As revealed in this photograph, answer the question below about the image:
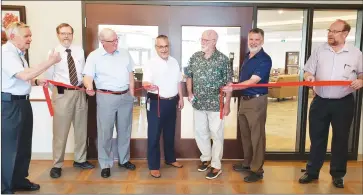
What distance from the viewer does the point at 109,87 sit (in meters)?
2.99

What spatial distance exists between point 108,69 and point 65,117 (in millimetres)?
694

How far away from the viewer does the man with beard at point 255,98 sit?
286cm

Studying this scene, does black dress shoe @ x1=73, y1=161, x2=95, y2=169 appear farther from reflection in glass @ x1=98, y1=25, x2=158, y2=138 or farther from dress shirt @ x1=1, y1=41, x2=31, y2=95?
dress shirt @ x1=1, y1=41, x2=31, y2=95

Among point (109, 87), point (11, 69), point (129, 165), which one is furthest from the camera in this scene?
point (129, 165)

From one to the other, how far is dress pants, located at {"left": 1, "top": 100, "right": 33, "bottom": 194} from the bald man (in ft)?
2.09

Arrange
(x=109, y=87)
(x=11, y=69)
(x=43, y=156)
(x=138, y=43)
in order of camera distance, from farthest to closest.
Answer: (x=43, y=156)
(x=138, y=43)
(x=109, y=87)
(x=11, y=69)

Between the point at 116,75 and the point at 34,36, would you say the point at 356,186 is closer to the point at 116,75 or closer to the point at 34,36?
the point at 116,75

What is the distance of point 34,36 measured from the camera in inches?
133

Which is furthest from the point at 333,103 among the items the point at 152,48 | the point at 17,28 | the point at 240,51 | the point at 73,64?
the point at 17,28

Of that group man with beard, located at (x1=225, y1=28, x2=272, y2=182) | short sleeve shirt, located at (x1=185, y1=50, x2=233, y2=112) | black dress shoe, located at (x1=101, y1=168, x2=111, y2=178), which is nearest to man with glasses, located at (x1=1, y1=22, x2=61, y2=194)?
black dress shoe, located at (x1=101, y1=168, x2=111, y2=178)

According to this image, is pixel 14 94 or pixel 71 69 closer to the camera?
pixel 14 94

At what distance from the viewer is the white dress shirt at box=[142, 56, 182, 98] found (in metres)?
2.97

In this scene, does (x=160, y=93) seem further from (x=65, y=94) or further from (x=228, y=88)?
(x=65, y=94)

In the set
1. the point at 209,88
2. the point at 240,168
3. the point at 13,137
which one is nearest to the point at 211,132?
the point at 209,88
